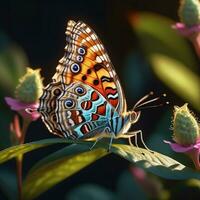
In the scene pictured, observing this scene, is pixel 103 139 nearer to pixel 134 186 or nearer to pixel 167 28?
pixel 134 186

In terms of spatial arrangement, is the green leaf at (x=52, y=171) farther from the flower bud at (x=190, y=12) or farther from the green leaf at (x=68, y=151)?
the flower bud at (x=190, y=12)

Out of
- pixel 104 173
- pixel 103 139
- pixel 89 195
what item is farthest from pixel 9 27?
pixel 103 139

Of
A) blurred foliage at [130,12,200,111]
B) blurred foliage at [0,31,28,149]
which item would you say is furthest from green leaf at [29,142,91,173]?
blurred foliage at [130,12,200,111]

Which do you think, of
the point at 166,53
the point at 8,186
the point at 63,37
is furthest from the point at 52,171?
the point at 63,37

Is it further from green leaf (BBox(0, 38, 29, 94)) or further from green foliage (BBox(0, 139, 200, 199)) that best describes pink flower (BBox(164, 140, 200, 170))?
green leaf (BBox(0, 38, 29, 94))

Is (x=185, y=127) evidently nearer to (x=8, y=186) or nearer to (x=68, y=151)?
(x=68, y=151)

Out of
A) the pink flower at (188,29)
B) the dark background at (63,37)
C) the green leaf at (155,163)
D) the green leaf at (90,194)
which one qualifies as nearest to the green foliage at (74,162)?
the green leaf at (155,163)
